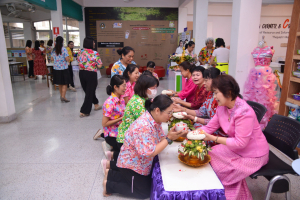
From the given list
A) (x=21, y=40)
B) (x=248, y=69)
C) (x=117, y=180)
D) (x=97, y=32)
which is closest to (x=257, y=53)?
(x=248, y=69)

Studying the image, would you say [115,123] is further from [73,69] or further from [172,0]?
[172,0]

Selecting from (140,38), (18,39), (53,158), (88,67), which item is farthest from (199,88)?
(18,39)

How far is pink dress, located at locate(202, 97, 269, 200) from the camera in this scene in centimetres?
175

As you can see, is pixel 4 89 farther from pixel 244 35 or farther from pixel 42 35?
pixel 42 35

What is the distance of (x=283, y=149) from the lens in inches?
78.9

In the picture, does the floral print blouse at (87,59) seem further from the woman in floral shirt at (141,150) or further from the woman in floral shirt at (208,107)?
the woman in floral shirt at (141,150)

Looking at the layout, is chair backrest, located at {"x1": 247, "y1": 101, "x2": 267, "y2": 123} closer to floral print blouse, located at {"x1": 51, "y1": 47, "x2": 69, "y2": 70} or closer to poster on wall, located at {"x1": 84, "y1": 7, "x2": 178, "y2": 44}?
floral print blouse, located at {"x1": 51, "y1": 47, "x2": 69, "y2": 70}

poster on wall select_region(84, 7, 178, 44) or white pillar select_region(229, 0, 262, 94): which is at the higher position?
poster on wall select_region(84, 7, 178, 44)

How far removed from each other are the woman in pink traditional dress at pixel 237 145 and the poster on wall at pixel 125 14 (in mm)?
10213

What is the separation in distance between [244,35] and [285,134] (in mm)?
2595

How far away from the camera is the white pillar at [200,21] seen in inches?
300

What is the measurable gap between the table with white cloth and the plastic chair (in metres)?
0.44


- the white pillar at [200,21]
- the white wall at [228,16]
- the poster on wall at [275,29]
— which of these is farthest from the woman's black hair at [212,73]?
the poster on wall at [275,29]

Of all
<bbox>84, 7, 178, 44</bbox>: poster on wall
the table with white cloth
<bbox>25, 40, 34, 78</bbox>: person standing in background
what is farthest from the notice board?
the table with white cloth
